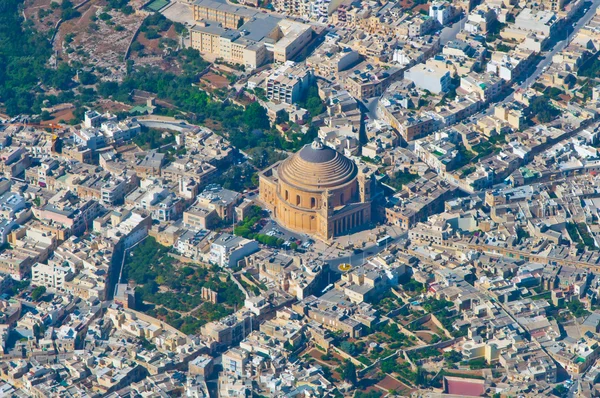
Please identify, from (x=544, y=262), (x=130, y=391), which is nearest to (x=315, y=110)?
(x=544, y=262)

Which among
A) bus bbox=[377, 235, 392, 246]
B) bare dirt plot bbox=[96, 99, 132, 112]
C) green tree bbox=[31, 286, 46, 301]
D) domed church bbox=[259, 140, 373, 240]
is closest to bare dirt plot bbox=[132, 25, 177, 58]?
bare dirt plot bbox=[96, 99, 132, 112]

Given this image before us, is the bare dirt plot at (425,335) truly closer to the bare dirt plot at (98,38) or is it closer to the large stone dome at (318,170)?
the large stone dome at (318,170)

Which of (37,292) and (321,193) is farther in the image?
(321,193)

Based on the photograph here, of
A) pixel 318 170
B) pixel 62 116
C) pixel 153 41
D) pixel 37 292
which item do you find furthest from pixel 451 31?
pixel 37 292

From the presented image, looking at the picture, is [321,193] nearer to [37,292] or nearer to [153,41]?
[37,292]

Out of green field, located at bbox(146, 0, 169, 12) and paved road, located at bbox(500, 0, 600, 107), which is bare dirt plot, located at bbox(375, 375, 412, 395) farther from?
green field, located at bbox(146, 0, 169, 12)

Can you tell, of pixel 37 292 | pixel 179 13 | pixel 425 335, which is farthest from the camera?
pixel 179 13

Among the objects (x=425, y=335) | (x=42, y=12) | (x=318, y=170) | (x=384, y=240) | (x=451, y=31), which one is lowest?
(x=42, y=12)
